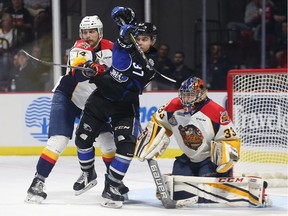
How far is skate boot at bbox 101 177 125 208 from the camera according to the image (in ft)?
15.7

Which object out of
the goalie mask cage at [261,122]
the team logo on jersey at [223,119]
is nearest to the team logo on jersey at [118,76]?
the team logo on jersey at [223,119]

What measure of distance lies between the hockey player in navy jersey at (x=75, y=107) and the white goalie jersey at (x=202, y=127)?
0.48 meters

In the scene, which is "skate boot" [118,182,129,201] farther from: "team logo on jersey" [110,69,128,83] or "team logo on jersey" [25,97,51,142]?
"team logo on jersey" [25,97,51,142]

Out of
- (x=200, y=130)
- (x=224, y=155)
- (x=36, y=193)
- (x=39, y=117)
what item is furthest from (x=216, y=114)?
(x=39, y=117)

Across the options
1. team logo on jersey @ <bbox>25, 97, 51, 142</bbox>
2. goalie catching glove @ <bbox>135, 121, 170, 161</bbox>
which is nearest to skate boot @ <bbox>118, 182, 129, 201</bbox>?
goalie catching glove @ <bbox>135, 121, 170, 161</bbox>

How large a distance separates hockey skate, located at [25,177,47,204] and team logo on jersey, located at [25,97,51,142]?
107 inches

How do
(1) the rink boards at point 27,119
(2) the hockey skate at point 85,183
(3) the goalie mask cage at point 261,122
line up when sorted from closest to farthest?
(2) the hockey skate at point 85,183, (3) the goalie mask cage at point 261,122, (1) the rink boards at point 27,119

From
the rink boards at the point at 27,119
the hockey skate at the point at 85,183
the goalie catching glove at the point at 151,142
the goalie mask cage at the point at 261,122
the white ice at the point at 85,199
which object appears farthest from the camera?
the rink boards at the point at 27,119

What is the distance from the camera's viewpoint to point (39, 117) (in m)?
7.66

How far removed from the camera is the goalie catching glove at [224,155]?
4.71m

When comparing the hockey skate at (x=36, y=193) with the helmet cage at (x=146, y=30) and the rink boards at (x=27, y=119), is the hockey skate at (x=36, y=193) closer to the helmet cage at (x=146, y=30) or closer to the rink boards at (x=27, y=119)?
the helmet cage at (x=146, y=30)

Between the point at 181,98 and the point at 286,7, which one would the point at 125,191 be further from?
the point at 286,7

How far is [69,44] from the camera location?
26.9ft

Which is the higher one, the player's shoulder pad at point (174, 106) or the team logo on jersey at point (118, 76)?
the team logo on jersey at point (118, 76)
